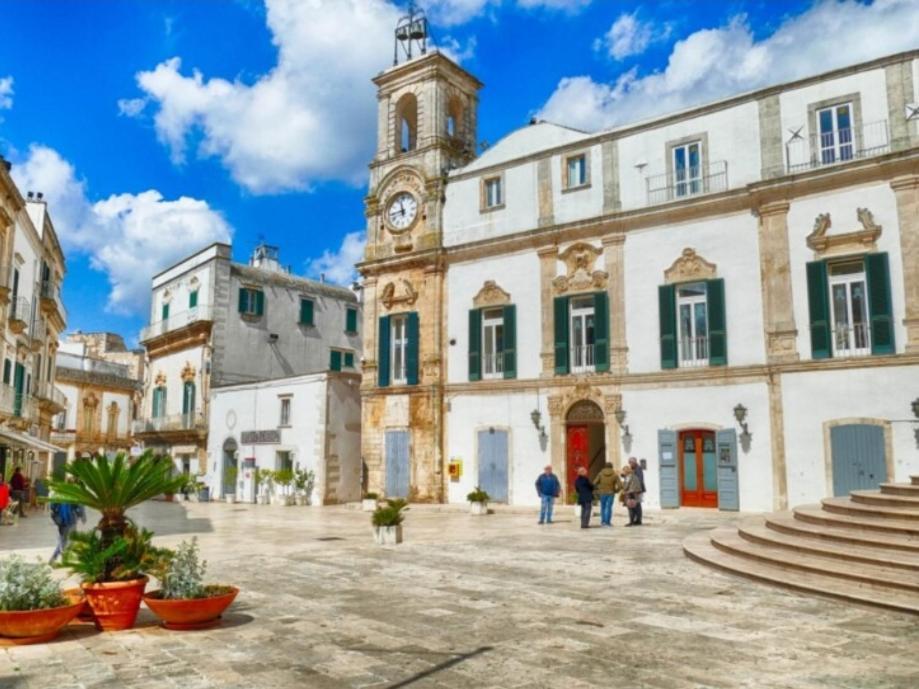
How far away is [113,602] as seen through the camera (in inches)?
285

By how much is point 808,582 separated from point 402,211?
20.8m

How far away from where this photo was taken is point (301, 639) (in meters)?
6.94

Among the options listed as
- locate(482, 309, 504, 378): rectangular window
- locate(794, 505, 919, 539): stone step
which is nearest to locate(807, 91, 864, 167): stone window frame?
locate(482, 309, 504, 378): rectangular window

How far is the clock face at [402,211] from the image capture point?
27.2m

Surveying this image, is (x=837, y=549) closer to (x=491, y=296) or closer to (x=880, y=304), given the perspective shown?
(x=880, y=304)

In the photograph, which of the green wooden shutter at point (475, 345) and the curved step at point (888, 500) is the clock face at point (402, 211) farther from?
the curved step at point (888, 500)

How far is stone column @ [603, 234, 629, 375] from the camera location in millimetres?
22016

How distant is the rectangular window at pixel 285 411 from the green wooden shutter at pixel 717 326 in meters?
16.4

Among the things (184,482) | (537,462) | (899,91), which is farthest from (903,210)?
(184,482)

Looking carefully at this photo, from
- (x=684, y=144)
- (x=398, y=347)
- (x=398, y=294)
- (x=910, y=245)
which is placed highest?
(x=684, y=144)

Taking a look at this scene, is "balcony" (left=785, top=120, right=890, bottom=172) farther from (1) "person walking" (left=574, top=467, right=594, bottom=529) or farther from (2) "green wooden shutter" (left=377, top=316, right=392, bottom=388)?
(2) "green wooden shutter" (left=377, top=316, right=392, bottom=388)

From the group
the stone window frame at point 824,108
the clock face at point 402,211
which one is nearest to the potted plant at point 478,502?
the clock face at point 402,211

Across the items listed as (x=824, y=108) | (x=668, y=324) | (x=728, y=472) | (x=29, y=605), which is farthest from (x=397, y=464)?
(x=29, y=605)

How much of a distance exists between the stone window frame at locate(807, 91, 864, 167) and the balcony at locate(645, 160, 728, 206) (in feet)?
7.19
